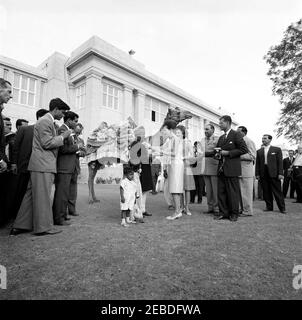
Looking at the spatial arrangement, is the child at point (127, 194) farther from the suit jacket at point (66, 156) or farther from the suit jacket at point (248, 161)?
the suit jacket at point (248, 161)

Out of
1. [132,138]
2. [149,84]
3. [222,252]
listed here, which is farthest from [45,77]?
[222,252]

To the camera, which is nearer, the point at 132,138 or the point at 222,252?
the point at 222,252

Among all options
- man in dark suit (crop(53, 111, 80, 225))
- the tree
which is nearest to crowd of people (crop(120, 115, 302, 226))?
man in dark suit (crop(53, 111, 80, 225))

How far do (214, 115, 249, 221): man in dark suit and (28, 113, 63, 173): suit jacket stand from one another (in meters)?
3.22

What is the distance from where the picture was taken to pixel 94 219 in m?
4.61

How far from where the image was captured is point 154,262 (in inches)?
95.4

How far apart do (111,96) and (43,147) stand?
1842 cm

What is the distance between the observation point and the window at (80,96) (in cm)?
2025

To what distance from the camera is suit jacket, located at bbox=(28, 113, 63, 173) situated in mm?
3408

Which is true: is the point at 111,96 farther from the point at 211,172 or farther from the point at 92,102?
the point at 211,172

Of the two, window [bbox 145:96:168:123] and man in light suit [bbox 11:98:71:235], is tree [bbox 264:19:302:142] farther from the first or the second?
man in light suit [bbox 11:98:71:235]
